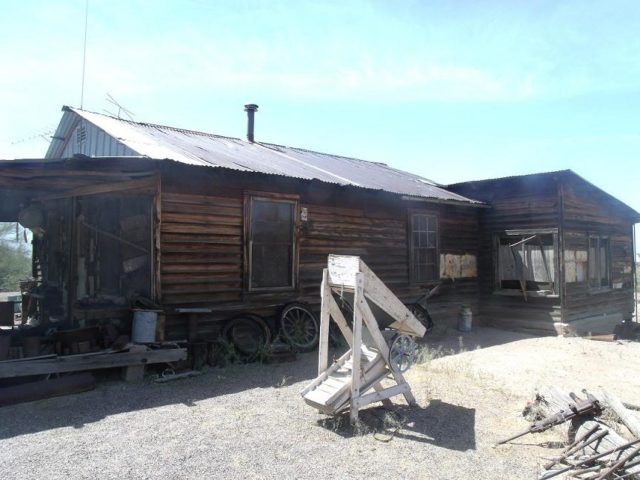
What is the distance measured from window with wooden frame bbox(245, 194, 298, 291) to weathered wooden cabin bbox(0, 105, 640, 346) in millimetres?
26

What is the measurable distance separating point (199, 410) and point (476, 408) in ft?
10.1

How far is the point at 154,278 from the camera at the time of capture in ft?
24.2

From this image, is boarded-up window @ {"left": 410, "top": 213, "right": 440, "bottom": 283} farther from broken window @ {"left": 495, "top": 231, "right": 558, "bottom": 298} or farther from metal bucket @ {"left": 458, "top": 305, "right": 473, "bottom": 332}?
broken window @ {"left": 495, "top": 231, "right": 558, "bottom": 298}

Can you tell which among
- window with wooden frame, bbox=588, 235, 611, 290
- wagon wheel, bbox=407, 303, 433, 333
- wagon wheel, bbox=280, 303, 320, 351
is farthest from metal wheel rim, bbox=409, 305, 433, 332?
window with wooden frame, bbox=588, 235, 611, 290

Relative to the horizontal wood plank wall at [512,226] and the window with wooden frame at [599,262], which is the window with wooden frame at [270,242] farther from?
the window with wooden frame at [599,262]

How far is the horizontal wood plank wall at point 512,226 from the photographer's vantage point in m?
11.6

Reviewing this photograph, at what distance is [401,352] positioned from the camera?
543 centimetres

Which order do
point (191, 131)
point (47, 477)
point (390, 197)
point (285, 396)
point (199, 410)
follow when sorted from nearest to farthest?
point (47, 477), point (199, 410), point (285, 396), point (390, 197), point (191, 131)

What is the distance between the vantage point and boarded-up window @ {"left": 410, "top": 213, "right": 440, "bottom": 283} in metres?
11.3

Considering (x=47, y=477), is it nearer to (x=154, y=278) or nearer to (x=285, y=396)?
(x=285, y=396)

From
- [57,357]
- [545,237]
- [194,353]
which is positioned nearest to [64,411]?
[57,357]

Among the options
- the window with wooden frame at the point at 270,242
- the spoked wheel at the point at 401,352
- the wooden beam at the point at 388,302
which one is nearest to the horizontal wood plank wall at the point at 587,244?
the window with wooden frame at the point at 270,242

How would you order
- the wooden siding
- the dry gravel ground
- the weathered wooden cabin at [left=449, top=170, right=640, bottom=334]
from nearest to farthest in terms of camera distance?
the dry gravel ground, the weathered wooden cabin at [left=449, top=170, right=640, bottom=334], the wooden siding

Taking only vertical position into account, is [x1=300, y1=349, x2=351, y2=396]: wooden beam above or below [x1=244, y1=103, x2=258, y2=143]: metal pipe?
below
